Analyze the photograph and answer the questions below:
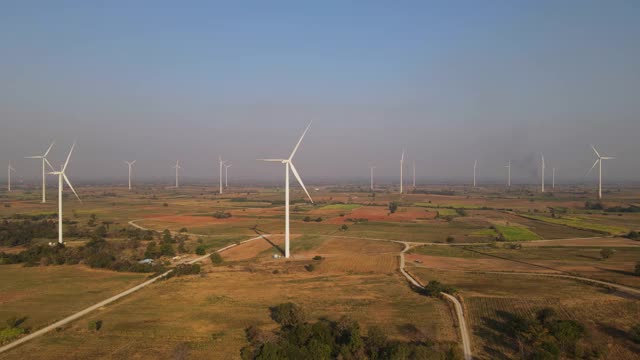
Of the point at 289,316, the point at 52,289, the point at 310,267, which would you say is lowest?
the point at 52,289

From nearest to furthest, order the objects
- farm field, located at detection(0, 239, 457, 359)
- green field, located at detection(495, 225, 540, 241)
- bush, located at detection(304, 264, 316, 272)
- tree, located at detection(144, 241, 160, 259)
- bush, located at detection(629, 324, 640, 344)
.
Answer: bush, located at detection(629, 324, 640, 344), farm field, located at detection(0, 239, 457, 359), bush, located at detection(304, 264, 316, 272), tree, located at detection(144, 241, 160, 259), green field, located at detection(495, 225, 540, 241)

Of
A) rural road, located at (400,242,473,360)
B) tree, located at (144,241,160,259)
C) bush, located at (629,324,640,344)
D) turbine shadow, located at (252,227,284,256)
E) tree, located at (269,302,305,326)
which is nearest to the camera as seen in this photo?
rural road, located at (400,242,473,360)

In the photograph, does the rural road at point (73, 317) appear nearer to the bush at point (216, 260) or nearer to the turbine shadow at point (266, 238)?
the bush at point (216, 260)

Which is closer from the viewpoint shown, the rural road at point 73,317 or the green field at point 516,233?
the rural road at point 73,317

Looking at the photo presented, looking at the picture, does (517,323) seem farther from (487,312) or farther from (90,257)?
(90,257)

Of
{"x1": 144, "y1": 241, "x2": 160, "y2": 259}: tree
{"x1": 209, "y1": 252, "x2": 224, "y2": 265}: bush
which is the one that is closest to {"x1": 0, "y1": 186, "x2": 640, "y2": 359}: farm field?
{"x1": 144, "y1": 241, "x2": 160, "y2": 259}: tree

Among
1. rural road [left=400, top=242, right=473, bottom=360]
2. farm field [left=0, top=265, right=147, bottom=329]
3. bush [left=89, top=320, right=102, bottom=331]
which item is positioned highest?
rural road [left=400, top=242, right=473, bottom=360]

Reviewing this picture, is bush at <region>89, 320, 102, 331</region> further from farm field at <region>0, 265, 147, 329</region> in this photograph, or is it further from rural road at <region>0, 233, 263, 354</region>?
farm field at <region>0, 265, 147, 329</region>

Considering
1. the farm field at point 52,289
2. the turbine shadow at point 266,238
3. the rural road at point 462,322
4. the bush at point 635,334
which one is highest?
the bush at point 635,334

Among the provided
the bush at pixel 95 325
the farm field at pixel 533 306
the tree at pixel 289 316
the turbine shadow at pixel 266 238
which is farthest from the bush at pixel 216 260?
the farm field at pixel 533 306

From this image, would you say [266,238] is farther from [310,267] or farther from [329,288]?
[329,288]

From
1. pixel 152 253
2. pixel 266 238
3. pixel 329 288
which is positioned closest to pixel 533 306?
pixel 329 288
